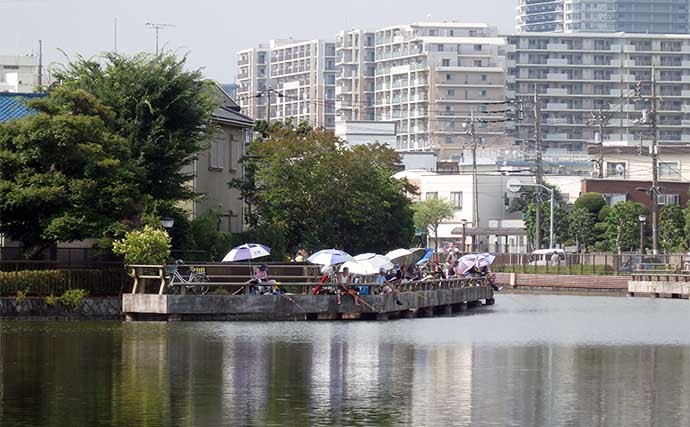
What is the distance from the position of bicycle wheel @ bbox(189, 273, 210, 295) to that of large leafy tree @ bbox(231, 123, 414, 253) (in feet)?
64.4

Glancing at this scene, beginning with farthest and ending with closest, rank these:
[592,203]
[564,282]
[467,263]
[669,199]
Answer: [669,199] < [592,203] < [564,282] < [467,263]

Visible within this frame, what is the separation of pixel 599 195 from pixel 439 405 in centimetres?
10027

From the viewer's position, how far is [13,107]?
195 feet

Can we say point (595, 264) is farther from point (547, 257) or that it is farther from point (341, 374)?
A: point (341, 374)

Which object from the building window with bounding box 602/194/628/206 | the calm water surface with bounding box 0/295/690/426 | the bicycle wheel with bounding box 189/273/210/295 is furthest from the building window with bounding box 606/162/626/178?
the bicycle wheel with bounding box 189/273/210/295

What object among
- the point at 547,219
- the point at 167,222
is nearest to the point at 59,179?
the point at 167,222

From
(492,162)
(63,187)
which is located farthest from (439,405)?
(492,162)

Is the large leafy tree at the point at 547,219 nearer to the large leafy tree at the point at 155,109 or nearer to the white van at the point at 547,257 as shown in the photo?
the white van at the point at 547,257

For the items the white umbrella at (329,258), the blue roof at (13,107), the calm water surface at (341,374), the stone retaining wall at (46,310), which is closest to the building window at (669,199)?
the white umbrella at (329,258)

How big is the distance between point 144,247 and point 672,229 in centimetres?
7003

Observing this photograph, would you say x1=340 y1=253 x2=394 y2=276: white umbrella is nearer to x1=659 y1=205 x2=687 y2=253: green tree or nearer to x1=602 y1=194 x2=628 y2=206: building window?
x1=659 y1=205 x2=687 y2=253: green tree

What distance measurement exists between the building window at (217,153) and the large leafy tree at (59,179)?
51.7 feet

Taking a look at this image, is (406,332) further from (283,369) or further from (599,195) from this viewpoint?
(599,195)

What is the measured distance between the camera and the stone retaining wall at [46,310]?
48875 millimetres
